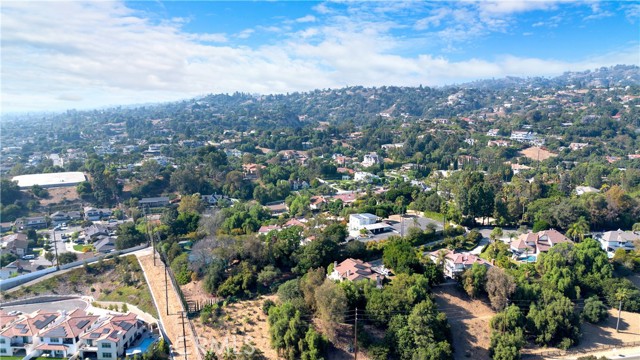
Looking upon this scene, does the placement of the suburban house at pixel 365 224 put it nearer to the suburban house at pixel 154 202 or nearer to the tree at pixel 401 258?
the tree at pixel 401 258

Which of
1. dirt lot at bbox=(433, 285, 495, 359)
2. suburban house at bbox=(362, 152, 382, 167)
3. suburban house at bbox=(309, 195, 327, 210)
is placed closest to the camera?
dirt lot at bbox=(433, 285, 495, 359)

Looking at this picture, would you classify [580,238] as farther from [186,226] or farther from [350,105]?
[350,105]

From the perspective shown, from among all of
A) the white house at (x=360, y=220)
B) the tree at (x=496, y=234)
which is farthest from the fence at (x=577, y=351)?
the white house at (x=360, y=220)

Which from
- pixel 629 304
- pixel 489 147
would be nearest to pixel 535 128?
pixel 489 147

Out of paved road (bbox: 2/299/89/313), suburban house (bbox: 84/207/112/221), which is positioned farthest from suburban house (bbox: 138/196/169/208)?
paved road (bbox: 2/299/89/313)

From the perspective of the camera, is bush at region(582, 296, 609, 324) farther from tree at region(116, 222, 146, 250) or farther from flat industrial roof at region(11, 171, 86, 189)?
flat industrial roof at region(11, 171, 86, 189)
